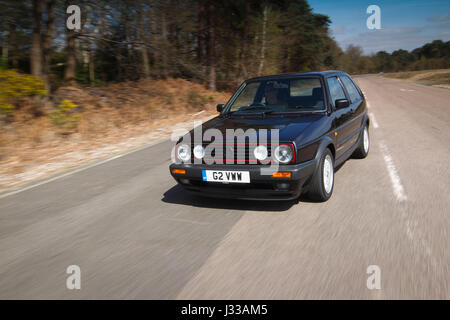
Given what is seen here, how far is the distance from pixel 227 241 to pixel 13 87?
7.70 m

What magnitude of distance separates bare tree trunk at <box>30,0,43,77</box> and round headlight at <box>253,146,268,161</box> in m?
9.97

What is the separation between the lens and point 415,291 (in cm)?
238

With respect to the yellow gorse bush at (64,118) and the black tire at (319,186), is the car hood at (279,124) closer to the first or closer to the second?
the black tire at (319,186)

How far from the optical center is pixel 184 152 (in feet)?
13.6

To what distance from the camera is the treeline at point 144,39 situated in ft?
39.0

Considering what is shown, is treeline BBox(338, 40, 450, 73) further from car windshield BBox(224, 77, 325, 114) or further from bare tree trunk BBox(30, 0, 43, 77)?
car windshield BBox(224, 77, 325, 114)

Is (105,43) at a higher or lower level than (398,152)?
higher

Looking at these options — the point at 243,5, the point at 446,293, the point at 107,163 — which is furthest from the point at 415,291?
the point at 243,5

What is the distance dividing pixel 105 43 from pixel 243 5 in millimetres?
12230

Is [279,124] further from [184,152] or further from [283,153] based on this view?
[184,152]

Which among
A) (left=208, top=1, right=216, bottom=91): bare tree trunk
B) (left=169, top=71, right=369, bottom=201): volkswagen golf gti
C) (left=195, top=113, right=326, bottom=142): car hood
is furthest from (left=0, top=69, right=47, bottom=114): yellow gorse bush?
(left=208, top=1, right=216, bottom=91): bare tree trunk

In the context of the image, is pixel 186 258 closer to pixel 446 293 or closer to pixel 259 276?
pixel 259 276

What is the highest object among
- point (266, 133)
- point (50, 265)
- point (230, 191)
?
point (266, 133)

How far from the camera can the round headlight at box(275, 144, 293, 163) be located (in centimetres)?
370
